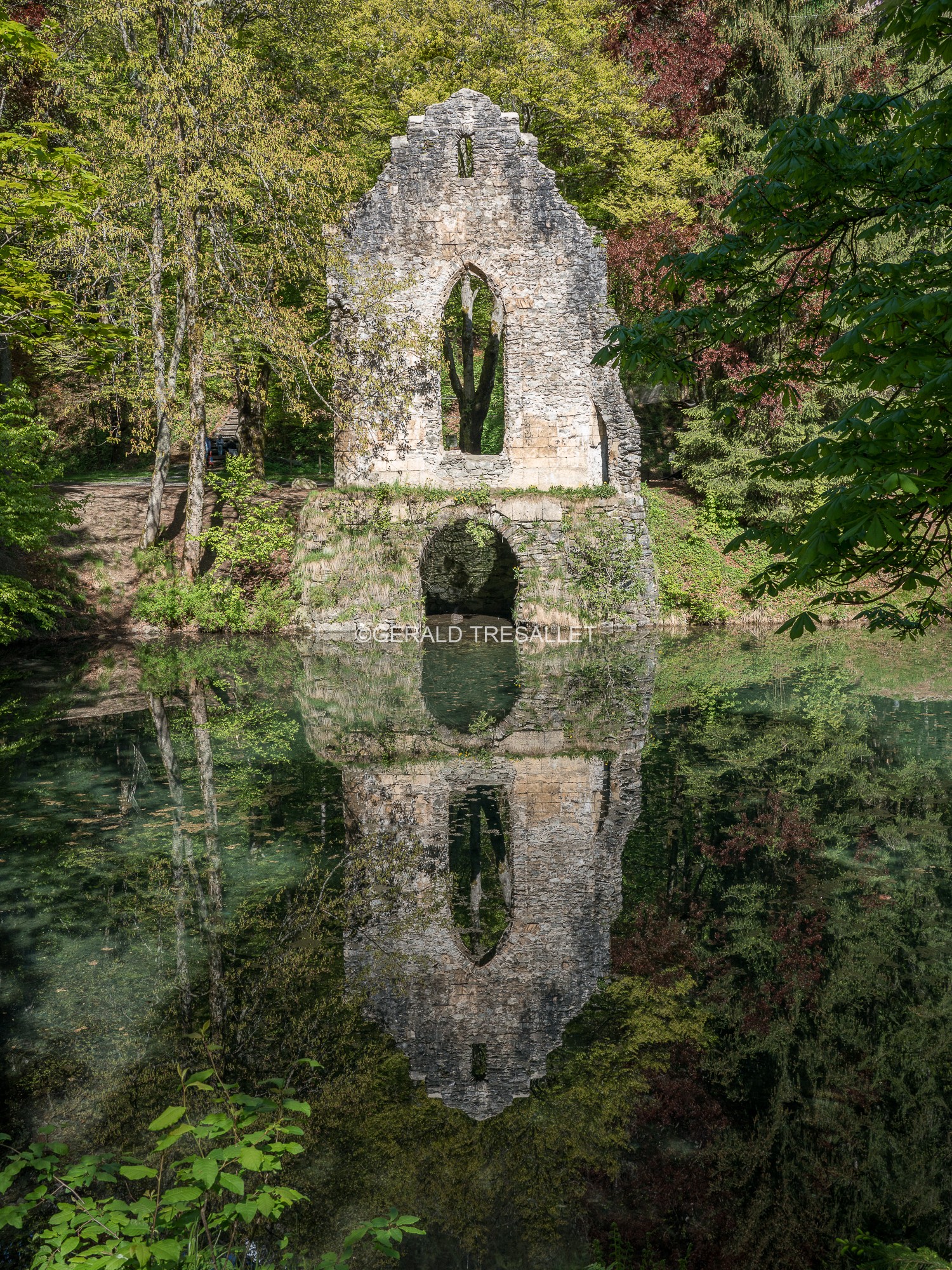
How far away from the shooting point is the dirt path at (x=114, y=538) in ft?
62.0

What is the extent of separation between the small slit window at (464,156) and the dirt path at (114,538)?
7.29 metres

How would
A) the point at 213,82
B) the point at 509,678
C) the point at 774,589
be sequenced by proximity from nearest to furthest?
1. the point at 774,589
2. the point at 509,678
3. the point at 213,82

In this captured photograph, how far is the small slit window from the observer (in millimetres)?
18953

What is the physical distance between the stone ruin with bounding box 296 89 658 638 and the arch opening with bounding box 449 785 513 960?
1029cm

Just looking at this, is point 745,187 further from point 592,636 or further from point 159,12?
point 159,12

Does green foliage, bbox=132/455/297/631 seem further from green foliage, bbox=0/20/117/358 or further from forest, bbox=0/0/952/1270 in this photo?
green foliage, bbox=0/20/117/358

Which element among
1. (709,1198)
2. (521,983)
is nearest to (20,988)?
(521,983)

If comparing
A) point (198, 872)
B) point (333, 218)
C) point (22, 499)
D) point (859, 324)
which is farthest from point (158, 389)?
point (859, 324)

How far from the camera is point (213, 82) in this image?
1697 cm

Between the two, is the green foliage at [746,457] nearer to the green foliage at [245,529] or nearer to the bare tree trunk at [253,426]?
the green foliage at [245,529]

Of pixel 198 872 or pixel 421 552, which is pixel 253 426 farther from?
pixel 198 872

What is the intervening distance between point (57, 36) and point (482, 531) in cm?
1235

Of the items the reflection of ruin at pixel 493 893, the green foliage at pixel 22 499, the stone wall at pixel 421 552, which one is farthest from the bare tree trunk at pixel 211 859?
the stone wall at pixel 421 552

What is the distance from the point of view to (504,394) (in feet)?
63.2
